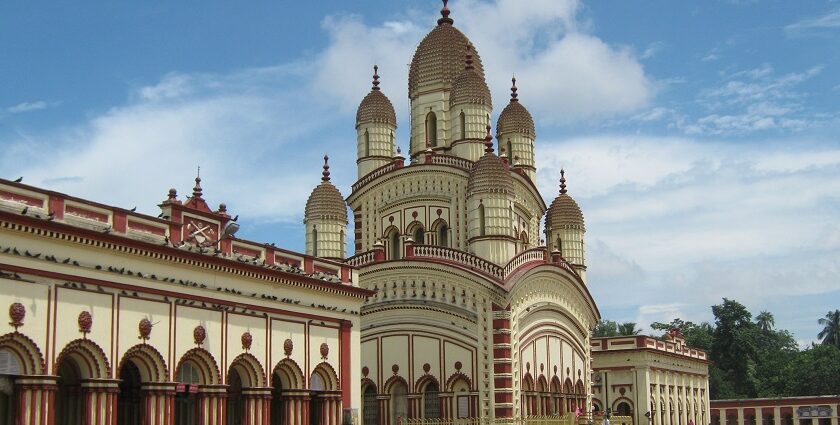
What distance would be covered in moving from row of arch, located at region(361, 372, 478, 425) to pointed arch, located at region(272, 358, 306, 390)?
1317cm

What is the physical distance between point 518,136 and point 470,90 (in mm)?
5841

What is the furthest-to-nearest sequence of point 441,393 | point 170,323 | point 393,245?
1. point 393,245
2. point 441,393
3. point 170,323

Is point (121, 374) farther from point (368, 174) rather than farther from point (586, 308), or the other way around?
point (586, 308)

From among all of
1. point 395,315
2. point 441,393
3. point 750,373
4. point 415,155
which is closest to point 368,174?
point 415,155

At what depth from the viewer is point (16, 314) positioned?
22141 millimetres

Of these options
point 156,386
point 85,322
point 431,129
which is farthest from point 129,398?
point 431,129

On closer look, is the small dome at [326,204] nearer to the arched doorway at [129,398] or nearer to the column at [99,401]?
the arched doorway at [129,398]

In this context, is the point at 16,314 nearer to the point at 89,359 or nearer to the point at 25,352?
the point at 25,352

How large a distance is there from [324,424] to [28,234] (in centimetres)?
1175

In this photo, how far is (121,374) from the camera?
27125 mm

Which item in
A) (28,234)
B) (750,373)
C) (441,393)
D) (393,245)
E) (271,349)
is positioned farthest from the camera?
(750,373)

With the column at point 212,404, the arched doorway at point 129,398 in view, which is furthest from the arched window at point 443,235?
the arched doorway at point 129,398

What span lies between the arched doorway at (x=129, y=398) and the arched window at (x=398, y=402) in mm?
17868

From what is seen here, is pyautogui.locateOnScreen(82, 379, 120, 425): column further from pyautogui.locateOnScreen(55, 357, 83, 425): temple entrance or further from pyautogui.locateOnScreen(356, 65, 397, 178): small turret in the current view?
pyautogui.locateOnScreen(356, 65, 397, 178): small turret
